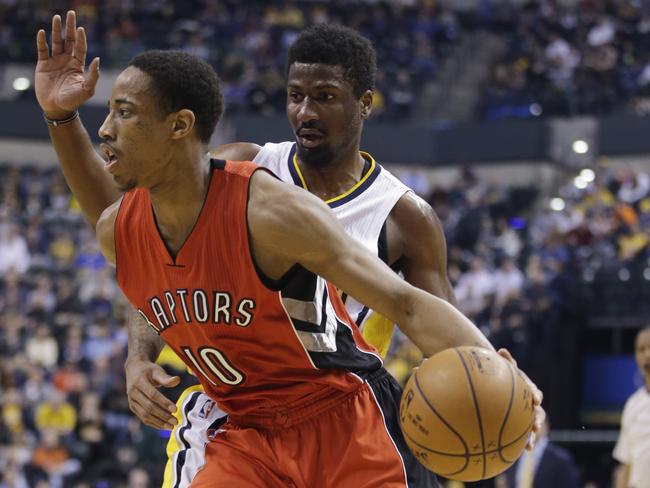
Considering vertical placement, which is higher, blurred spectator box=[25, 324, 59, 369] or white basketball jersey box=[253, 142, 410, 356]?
white basketball jersey box=[253, 142, 410, 356]

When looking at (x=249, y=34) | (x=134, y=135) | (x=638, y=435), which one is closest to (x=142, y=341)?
(x=134, y=135)

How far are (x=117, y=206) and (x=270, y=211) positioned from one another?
2.42 ft

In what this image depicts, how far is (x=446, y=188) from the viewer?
19.1m

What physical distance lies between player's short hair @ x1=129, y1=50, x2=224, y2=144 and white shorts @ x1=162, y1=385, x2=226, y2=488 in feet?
3.16

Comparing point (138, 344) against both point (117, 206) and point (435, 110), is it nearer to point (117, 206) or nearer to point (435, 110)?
point (117, 206)

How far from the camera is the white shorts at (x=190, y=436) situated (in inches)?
162

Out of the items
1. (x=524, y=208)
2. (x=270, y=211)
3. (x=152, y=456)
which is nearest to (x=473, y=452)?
(x=270, y=211)

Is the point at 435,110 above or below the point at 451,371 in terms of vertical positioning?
below

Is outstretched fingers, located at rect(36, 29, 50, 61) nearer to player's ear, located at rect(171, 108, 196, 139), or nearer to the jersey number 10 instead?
player's ear, located at rect(171, 108, 196, 139)

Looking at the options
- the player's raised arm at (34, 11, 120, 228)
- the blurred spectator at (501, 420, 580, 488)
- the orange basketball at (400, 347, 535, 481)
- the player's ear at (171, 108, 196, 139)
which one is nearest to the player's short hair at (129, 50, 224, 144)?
the player's ear at (171, 108, 196, 139)

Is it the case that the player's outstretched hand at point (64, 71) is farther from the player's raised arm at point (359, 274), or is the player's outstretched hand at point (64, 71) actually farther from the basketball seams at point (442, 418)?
the basketball seams at point (442, 418)

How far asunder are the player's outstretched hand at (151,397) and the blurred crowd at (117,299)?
6.94 metres

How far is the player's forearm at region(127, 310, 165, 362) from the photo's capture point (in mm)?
4332

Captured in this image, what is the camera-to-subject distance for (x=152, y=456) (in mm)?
11562
